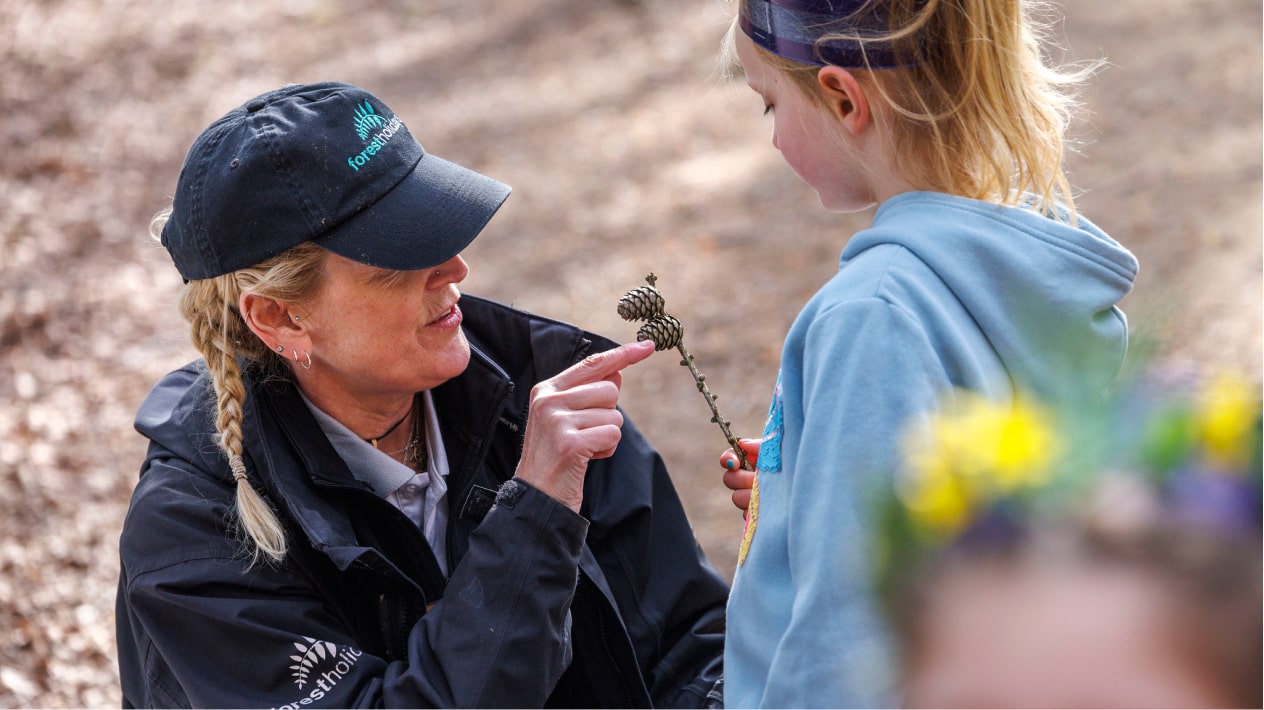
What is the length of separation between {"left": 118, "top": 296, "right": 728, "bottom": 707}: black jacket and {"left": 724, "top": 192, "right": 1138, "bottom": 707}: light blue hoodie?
0.53 meters

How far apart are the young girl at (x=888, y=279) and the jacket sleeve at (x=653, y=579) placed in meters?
0.72

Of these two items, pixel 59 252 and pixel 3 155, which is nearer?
pixel 59 252

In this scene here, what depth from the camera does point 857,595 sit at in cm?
120

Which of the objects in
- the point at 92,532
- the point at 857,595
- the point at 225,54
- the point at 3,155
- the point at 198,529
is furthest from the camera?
the point at 225,54

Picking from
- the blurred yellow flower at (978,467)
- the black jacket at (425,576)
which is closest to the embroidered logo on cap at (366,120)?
the black jacket at (425,576)

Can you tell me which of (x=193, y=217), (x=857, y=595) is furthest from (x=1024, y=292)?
Answer: (x=193, y=217)

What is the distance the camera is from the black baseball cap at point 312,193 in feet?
6.49

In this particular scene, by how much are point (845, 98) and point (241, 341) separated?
51.4 inches

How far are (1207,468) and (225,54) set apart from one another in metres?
10.7

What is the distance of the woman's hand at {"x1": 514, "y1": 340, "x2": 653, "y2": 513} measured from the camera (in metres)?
1.96

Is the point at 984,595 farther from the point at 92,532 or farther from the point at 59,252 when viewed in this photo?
the point at 59,252

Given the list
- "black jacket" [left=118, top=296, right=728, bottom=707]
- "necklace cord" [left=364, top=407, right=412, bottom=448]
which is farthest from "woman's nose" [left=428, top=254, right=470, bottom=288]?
"necklace cord" [left=364, top=407, right=412, bottom=448]

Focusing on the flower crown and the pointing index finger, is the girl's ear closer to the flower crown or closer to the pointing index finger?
the pointing index finger

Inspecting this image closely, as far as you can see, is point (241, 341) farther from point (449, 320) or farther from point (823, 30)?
point (823, 30)
